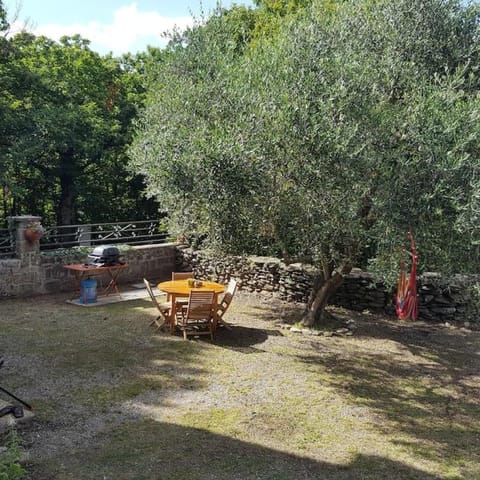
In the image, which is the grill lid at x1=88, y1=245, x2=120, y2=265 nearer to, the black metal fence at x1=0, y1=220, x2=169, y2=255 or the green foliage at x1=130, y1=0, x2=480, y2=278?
the black metal fence at x1=0, y1=220, x2=169, y2=255

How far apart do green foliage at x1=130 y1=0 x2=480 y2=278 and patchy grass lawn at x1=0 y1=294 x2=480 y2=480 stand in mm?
1842

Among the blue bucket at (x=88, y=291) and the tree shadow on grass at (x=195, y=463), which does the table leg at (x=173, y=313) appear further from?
the tree shadow on grass at (x=195, y=463)

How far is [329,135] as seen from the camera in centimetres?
662

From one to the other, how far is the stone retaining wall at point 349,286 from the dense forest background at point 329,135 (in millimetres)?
1966

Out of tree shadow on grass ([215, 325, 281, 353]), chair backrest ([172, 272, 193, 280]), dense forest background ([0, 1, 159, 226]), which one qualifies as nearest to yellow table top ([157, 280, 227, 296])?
chair backrest ([172, 272, 193, 280])

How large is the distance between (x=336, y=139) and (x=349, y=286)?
597 cm

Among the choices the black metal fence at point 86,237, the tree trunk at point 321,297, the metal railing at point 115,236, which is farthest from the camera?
the metal railing at point 115,236

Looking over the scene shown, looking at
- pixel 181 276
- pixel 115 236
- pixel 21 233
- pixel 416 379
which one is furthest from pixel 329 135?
pixel 115 236

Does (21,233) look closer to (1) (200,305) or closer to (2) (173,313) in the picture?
(2) (173,313)

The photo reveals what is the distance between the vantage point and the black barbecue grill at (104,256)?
41.0 ft

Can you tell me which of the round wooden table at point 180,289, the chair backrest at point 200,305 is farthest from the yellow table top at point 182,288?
the chair backrest at point 200,305

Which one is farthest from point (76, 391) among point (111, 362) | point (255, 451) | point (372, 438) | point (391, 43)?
point (391, 43)

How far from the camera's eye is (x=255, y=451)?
519 centimetres

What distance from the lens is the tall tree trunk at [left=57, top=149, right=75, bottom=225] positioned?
18.6 meters
